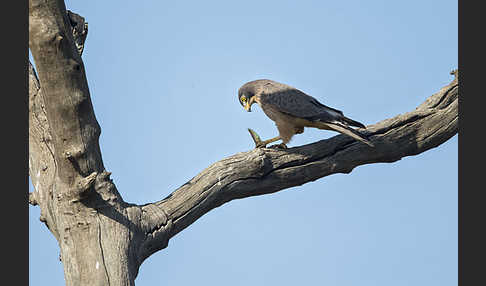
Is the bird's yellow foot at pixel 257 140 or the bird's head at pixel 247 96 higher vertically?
the bird's head at pixel 247 96

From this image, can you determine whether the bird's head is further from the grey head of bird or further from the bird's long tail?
the bird's long tail

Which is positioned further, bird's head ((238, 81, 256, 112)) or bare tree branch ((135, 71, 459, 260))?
bird's head ((238, 81, 256, 112))

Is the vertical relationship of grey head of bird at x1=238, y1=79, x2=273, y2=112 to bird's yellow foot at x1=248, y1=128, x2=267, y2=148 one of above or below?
above

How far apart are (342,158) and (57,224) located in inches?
101

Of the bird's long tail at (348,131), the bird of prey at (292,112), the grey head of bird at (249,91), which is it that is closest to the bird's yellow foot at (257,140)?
the bird of prey at (292,112)

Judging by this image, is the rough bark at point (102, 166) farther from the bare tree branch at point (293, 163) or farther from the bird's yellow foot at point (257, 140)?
the bird's yellow foot at point (257, 140)

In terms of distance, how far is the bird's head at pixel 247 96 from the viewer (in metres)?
5.93

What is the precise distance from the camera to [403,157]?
5387mm

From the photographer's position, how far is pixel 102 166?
407 centimetres

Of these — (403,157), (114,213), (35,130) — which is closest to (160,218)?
(114,213)

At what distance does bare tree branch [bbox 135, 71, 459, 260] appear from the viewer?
4.39m

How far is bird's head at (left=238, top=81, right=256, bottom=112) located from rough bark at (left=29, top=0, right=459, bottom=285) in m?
1.11

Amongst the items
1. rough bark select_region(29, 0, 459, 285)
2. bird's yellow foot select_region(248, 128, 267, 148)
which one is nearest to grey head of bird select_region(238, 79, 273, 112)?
bird's yellow foot select_region(248, 128, 267, 148)

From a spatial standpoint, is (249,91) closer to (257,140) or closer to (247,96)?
(247,96)
